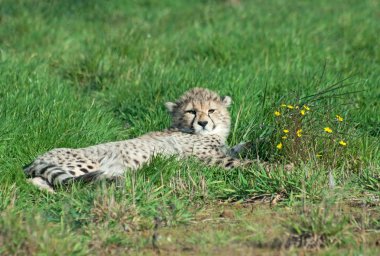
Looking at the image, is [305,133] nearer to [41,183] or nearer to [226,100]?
[226,100]

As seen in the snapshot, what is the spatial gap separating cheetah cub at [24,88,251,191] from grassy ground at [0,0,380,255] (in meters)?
0.15

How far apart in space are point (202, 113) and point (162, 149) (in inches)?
23.7

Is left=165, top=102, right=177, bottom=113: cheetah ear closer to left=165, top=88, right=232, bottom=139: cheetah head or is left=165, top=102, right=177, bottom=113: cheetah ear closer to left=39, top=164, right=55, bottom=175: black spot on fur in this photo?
left=165, top=88, right=232, bottom=139: cheetah head

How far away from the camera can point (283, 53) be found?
342 inches

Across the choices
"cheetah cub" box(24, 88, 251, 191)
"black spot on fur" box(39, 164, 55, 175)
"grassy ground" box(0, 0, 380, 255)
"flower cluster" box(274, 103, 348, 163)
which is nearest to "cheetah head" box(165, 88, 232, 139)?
"cheetah cub" box(24, 88, 251, 191)

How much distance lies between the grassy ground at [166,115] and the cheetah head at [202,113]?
15 centimetres

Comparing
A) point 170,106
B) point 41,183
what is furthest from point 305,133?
point 41,183

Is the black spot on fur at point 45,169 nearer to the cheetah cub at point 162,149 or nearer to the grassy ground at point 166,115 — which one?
the cheetah cub at point 162,149

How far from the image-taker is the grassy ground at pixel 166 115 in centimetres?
431

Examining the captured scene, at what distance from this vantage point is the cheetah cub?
17.8 ft

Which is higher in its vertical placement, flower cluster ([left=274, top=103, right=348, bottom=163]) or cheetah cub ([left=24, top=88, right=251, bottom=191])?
flower cluster ([left=274, top=103, right=348, bottom=163])

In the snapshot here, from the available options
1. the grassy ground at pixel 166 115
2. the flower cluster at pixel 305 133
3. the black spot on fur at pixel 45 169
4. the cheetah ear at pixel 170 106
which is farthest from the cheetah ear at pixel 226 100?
the black spot on fur at pixel 45 169

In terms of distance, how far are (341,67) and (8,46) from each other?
361cm

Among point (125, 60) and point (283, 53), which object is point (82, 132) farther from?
point (283, 53)
